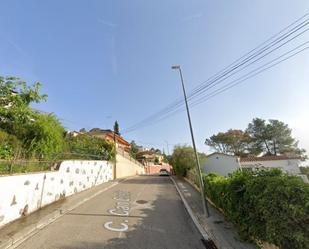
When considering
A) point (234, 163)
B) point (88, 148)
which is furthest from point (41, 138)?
point (234, 163)

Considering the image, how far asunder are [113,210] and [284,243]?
6.81m

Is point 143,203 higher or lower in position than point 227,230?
higher

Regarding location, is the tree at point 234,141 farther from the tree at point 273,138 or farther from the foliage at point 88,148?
the foliage at point 88,148

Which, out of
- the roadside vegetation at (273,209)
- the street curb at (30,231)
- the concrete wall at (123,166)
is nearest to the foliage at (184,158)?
the concrete wall at (123,166)

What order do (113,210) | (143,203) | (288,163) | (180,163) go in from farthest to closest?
1. (288,163)
2. (180,163)
3. (143,203)
4. (113,210)

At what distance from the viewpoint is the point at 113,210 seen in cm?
852

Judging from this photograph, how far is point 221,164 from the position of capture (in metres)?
28.1

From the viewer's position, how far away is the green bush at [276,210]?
3256mm

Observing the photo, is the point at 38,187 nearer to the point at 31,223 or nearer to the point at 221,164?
the point at 31,223

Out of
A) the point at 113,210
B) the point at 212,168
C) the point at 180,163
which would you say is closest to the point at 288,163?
the point at 212,168

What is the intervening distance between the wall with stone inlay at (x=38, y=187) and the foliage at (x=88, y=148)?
2.91 feet

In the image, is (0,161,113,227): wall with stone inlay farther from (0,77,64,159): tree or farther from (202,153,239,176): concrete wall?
(202,153,239,176): concrete wall

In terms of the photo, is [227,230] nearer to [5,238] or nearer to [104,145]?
[5,238]

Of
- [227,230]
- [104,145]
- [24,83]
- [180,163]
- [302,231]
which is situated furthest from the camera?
[180,163]
